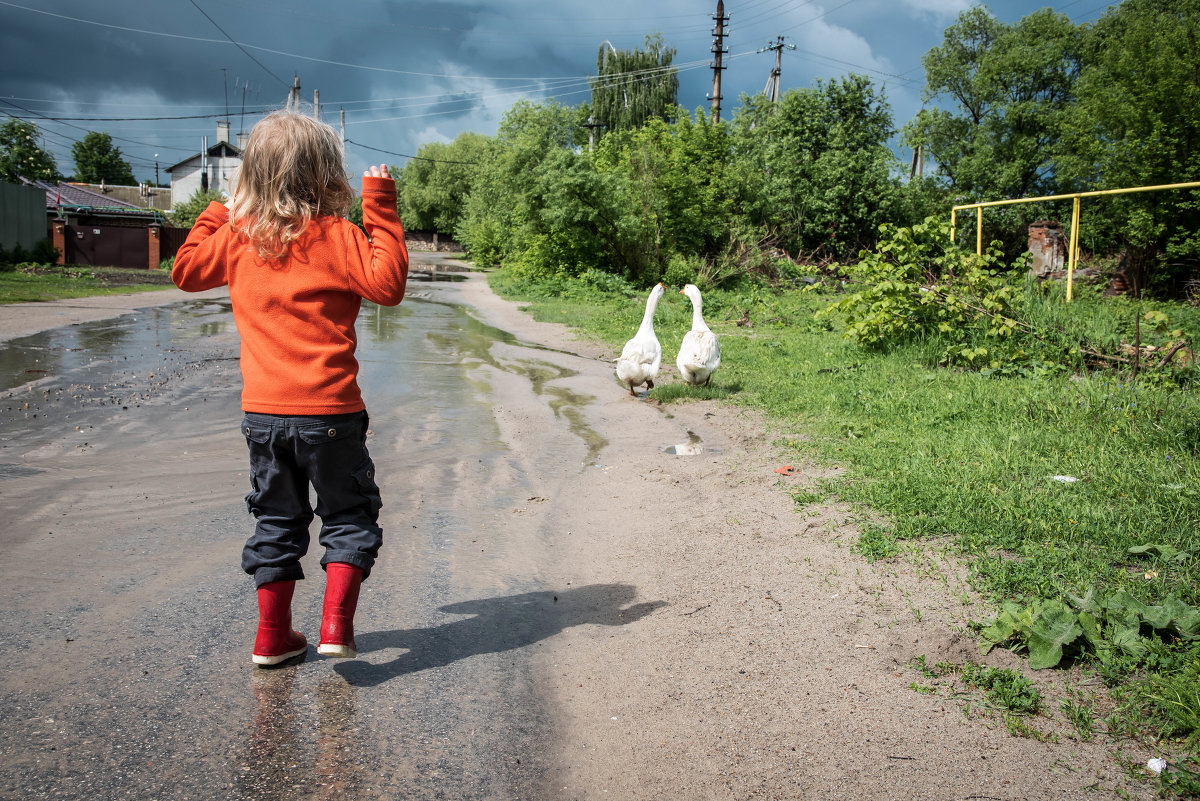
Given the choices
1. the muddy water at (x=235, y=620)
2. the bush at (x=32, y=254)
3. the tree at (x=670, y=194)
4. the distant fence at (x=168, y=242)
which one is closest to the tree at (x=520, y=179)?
the tree at (x=670, y=194)

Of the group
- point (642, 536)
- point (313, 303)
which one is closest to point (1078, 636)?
point (642, 536)

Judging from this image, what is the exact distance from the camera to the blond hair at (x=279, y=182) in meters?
2.66

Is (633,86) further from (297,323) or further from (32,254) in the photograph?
(297,323)

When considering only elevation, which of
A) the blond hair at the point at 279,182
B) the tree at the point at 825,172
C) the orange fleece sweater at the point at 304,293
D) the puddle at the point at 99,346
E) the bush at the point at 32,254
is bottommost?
the puddle at the point at 99,346

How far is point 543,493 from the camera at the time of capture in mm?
5469

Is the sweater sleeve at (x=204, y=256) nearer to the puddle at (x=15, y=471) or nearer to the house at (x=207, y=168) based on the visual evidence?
the puddle at (x=15, y=471)

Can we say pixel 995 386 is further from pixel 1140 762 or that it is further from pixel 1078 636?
pixel 1140 762

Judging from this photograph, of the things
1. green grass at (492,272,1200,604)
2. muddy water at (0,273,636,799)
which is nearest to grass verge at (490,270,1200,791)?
green grass at (492,272,1200,604)

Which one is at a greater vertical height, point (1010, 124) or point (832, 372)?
point (1010, 124)

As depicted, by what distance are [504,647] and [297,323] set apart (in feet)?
5.01

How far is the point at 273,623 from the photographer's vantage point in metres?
2.79

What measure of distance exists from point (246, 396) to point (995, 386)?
23.2 ft

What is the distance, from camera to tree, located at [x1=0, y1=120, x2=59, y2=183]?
5447 centimetres

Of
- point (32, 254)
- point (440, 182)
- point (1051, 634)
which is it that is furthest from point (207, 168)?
point (1051, 634)
